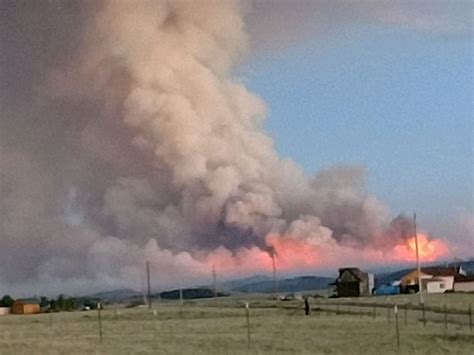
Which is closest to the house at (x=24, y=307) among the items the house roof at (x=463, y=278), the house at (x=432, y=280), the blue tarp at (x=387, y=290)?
the blue tarp at (x=387, y=290)

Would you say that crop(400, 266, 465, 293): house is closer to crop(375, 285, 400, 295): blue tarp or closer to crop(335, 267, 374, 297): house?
crop(375, 285, 400, 295): blue tarp

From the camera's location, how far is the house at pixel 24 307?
31.7 meters

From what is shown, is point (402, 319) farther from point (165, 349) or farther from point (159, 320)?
point (165, 349)

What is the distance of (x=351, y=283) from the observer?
136ft

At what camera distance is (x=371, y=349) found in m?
15.3

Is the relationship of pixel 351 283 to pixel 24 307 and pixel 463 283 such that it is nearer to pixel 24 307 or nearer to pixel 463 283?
pixel 463 283

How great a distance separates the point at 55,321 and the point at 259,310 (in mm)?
5667

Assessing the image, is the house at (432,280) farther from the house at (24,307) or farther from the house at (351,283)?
the house at (24,307)

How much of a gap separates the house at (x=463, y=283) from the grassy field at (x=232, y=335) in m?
22.3

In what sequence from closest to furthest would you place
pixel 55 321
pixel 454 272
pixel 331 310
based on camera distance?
pixel 55 321 < pixel 331 310 < pixel 454 272

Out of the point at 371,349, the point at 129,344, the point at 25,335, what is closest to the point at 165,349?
the point at 129,344

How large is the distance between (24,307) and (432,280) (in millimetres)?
23102

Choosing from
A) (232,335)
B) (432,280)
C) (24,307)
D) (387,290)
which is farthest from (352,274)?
(232,335)

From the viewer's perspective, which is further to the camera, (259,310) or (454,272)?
(454,272)
